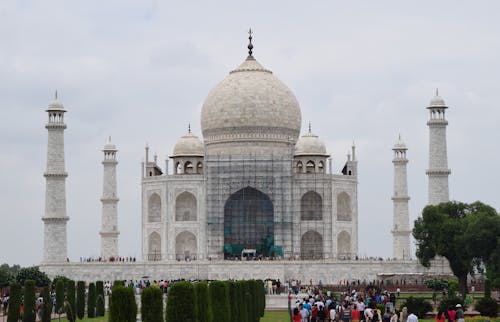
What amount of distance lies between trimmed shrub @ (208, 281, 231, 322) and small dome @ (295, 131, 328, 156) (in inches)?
1273

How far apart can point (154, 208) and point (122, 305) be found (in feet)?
119

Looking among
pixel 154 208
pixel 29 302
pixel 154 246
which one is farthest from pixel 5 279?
pixel 29 302

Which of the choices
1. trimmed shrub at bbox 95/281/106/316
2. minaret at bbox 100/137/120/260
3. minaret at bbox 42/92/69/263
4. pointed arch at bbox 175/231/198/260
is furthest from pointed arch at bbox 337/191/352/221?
trimmed shrub at bbox 95/281/106/316

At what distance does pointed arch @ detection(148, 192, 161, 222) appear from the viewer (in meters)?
55.0

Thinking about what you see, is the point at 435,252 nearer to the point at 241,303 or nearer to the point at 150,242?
the point at 150,242

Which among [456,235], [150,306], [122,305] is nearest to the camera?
[122,305]

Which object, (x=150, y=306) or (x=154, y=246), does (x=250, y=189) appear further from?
(x=150, y=306)

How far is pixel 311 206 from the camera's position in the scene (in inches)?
2126

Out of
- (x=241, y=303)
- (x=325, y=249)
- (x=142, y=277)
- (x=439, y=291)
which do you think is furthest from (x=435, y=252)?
(x=241, y=303)

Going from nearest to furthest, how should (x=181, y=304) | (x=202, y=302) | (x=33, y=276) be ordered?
(x=181, y=304) < (x=202, y=302) < (x=33, y=276)

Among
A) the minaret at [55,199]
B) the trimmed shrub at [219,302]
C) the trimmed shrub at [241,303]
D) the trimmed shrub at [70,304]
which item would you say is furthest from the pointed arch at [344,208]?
the trimmed shrub at [219,302]

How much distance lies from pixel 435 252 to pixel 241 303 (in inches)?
788

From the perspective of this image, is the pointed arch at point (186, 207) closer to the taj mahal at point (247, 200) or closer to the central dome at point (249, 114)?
the taj mahal at point (247, 200)

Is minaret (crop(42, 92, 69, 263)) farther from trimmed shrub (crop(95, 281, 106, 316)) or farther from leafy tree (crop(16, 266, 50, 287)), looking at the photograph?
trimmed shrub (crop(95, 281, 106, 316))
